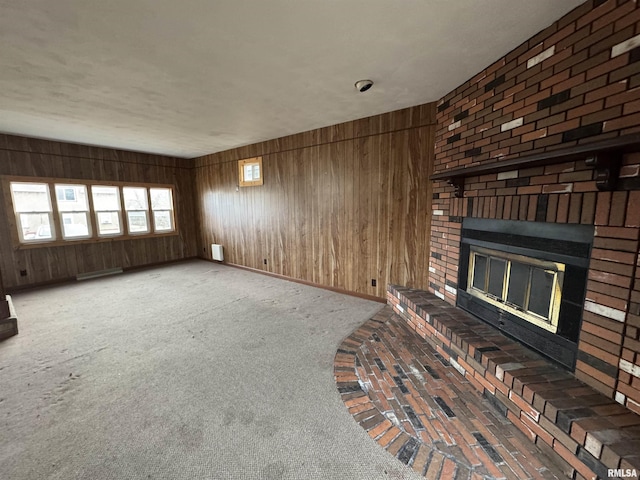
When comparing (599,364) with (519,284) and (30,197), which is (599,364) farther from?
(30,197)

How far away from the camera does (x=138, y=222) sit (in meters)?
5.84

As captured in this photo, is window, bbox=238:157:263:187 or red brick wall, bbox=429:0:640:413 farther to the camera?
window, bbox=238:157:263:187

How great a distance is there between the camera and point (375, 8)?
1.53m

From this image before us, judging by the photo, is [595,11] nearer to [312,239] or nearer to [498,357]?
[498,357]

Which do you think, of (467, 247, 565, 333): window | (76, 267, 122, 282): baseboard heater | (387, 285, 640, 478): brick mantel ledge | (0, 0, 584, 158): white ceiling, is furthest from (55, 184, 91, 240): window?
(467, 247, 565, 333): window

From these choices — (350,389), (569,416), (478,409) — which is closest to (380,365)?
(350,389)

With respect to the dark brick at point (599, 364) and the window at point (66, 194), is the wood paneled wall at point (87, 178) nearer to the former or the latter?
the window at point (66, 194)

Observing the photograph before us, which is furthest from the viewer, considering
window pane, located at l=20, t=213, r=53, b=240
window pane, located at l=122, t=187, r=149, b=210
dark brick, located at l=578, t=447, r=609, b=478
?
window pane, located at l=122, t=187, r=149, b=210

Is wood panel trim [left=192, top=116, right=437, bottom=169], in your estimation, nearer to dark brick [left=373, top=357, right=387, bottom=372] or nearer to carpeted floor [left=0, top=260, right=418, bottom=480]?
carpeted floor [left=0, top=260, right=418, bottom=480]

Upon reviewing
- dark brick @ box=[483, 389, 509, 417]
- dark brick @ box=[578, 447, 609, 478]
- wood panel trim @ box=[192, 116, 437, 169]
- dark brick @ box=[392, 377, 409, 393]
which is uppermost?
wood panel trim @ box=[192, 116, 437, 169]

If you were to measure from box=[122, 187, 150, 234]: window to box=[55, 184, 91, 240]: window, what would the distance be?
0.69m

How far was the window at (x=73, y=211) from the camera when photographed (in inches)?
187

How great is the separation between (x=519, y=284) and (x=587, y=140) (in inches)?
41.6

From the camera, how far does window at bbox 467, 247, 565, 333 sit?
5.48ft
